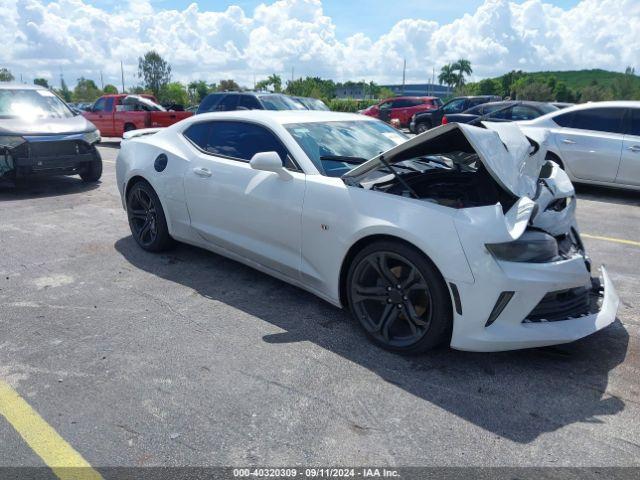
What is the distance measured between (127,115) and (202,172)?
40.3 ft

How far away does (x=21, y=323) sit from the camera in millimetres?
3693

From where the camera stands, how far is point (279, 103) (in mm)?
12750

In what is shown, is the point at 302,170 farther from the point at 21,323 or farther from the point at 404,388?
the point at 21,323

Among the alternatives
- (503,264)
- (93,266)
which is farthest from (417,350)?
(93,266)

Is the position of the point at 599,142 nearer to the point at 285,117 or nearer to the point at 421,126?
the point at 285,117

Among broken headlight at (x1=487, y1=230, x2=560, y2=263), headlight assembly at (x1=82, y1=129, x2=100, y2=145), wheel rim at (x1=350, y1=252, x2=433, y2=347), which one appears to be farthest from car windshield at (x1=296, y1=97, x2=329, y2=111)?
broken headlight at (x1=487, y1=230, x2=560, y2=263)

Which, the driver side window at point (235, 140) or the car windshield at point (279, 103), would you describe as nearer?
the driver side window at point (235, 140)

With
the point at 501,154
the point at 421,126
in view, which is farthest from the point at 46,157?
the point at 421,126

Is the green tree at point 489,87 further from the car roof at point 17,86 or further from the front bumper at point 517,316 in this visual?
the front bumper at point 517,316

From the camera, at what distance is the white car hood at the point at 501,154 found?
120 inches

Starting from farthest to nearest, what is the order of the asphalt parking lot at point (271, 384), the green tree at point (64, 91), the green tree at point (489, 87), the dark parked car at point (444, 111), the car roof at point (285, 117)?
the green tree at point (64, 91) < the green tree at point (489, 87) < the dark parked car at point (444, 111) < the car roof at point (285, 117) < the asphalt parking lot at point (271, 384)

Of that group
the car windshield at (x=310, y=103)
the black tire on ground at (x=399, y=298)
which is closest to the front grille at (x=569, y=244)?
the black tire on ground at (x=399, y=298)

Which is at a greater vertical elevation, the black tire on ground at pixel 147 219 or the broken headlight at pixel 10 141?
the broken headlight at pixel 10 141

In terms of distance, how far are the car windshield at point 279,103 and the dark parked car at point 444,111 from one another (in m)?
7.50
